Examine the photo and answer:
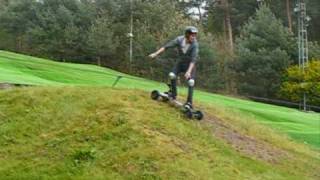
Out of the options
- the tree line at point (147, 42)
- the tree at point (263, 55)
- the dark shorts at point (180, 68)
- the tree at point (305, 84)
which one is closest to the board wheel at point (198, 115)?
the dark shorts at point (180, 68)

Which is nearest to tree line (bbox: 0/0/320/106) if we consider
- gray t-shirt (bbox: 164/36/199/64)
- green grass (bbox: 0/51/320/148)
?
green grass (bbox: 0/51/320/148)

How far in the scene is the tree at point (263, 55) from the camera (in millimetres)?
44719

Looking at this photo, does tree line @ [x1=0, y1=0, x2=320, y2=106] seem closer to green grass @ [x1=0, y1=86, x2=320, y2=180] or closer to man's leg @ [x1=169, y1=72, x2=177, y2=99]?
man's leg @ [x1=169, y1=72, x2=177, y2=99]

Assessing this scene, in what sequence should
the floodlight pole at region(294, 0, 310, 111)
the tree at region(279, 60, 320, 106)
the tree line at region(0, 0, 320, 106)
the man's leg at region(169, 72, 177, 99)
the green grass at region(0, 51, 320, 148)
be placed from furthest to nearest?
the tree line at region(0, 0, 320, 106)
the floodlight pole at region(294, 0, 310, 111)
the tree at region(279, 60, 320, 106)
the green grass at region(0, 51, 320, 148)
the man's leg at region(169, 72, 177, 99)

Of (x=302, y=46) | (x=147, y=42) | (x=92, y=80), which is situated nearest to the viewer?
(x=92, y=80)

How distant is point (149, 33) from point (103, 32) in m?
3.39

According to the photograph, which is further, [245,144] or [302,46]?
[302,46]

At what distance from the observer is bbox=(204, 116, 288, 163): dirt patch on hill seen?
12459mm

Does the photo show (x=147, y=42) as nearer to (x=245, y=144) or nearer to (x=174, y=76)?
(x=174, y=76)

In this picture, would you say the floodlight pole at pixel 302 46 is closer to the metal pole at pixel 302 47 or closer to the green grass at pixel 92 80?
the metal pole at pixel 302 47

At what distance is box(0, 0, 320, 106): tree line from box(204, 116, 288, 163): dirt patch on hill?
1109 inches

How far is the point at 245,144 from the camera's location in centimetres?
1288

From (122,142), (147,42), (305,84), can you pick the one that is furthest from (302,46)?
(122,142)

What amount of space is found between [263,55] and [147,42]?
8.29 meters
